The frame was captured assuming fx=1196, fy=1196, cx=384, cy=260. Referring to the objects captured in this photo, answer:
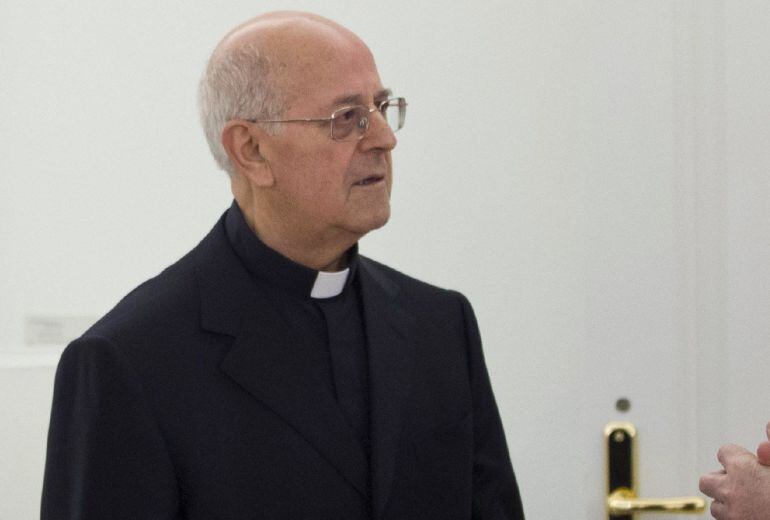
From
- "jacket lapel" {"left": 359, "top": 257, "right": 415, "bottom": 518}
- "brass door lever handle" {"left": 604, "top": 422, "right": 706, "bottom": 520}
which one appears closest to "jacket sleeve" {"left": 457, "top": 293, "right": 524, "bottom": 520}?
"jacket lapel" {"left": 359, "top": 257, "right": 415, "bottom": 518}

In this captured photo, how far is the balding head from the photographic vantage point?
1412mm

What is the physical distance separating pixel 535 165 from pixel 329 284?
0.46 metres

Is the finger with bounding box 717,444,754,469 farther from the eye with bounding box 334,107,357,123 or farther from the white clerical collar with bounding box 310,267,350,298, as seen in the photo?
the eye with bounding box 334,107,357,123

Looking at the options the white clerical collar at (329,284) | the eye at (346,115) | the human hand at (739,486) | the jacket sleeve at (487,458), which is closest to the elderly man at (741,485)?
the human hand at (739,486)

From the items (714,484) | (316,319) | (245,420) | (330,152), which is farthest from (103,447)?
(714,484)

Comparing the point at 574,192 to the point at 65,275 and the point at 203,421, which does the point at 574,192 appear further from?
the point at 65,275

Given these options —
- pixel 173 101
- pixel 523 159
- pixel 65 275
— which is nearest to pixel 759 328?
pixel 523 159

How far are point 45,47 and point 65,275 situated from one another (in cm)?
46

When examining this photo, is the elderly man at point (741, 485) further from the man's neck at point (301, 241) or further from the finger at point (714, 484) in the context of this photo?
the man's neck at point (301, 241)

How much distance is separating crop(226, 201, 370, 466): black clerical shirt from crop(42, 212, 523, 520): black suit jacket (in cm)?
2

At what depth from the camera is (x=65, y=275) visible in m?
2.34

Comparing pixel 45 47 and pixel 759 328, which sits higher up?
pixel 45 47

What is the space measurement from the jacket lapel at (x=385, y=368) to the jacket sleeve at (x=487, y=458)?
0.36 feet

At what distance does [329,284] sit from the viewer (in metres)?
1.49
